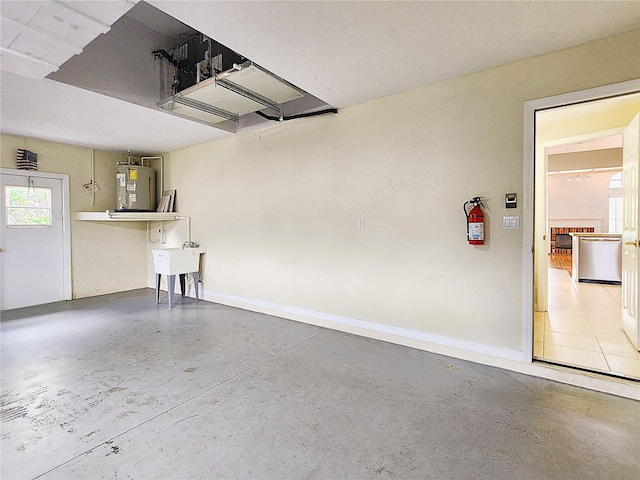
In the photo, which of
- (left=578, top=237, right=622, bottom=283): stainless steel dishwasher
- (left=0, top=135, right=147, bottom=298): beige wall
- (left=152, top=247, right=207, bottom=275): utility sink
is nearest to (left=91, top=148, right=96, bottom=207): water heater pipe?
(left=0, top=135, right=147, bottom=298): beige wall

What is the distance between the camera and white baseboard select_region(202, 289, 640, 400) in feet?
7.65

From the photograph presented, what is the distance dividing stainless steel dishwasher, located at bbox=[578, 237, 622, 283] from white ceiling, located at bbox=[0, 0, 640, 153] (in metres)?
5.06

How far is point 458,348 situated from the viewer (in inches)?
116

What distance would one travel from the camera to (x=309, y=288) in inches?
156

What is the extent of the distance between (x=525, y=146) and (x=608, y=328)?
2380 millimetres

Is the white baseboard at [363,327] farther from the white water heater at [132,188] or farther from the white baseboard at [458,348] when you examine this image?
the white water heater at [132,188]

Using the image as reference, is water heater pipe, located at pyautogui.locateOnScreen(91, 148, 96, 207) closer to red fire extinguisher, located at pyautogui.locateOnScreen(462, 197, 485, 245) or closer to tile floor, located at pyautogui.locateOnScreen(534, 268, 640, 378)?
red fire extinguisher, located at pyautogui.locateOnScreen(462, 197, 485, 245)

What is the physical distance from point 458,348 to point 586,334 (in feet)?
4.91

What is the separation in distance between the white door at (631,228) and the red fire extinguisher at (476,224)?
1.25 metres

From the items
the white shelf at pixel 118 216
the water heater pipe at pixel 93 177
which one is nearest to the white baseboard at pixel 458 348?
the white shelf at pixel 118 216

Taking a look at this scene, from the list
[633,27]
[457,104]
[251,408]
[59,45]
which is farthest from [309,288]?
[633,27]

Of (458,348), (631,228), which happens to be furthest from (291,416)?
(631,228)

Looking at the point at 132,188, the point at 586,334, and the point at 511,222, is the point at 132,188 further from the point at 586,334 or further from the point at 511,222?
the point at 586,334

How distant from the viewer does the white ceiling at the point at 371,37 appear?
6.43 ft
